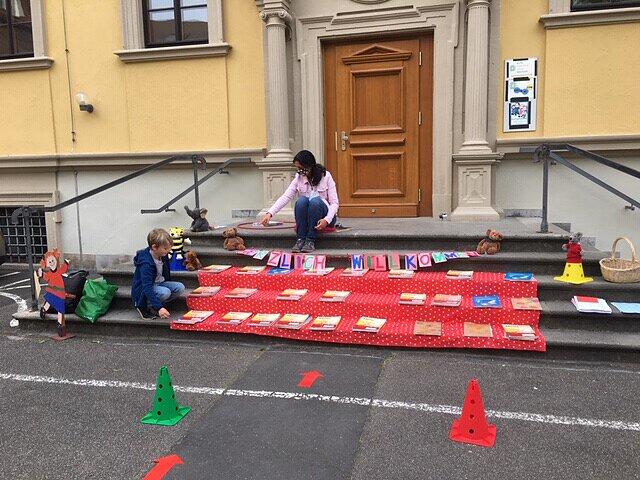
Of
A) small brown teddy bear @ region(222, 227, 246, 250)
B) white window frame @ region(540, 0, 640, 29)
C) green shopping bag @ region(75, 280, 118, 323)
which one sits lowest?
green shopping bag @ region(75, 280, 118, 323)

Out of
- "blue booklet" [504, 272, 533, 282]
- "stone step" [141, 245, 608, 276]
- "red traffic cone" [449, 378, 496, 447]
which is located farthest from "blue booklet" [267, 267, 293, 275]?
"red traffic cone" [449, 378, 496, 447]

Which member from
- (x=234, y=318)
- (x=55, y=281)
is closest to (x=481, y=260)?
(x=234, y=318)

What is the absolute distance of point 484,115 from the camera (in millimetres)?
6855

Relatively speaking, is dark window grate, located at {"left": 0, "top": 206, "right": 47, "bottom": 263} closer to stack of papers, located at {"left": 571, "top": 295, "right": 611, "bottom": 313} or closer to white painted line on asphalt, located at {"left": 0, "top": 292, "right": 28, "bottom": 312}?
white painted line on asphalt, located at {"left": 0, "top": 292, "right": 28, "bottom": 312}

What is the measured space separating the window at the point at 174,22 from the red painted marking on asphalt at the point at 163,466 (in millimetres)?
6478

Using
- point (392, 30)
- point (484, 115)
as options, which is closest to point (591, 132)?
point (484, 115)

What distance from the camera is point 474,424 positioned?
3072mm

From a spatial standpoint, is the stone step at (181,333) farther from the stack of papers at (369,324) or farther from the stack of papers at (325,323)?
the stack of papers at (369,324)

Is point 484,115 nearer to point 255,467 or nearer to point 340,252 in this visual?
point 340,252

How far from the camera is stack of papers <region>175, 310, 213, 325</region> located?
4973mm

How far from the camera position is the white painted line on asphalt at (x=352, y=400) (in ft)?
10.6

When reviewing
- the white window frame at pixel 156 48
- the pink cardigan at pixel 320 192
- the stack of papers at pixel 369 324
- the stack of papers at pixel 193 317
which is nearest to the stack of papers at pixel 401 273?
the stack of papers at pixel 369 324

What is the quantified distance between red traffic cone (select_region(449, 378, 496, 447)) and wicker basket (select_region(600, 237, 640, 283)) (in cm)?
240

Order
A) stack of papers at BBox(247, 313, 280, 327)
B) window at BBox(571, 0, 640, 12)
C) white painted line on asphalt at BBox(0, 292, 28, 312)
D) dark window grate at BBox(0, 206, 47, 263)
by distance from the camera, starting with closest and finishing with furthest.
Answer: stack of papers at BBox(247, 313, 280, 327)
white painted line on asphalt at BBox(0, 292, 28, 312)
window at BBox(571, 0, 640, 12)
dark window grate at BBox(0, 206, 47, 263)
